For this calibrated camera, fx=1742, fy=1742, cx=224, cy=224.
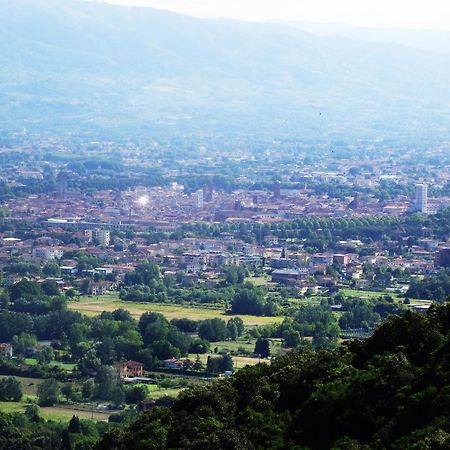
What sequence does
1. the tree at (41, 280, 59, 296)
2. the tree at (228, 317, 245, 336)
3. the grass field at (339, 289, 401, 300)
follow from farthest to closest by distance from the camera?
the grass field at (339, 289, 401, 300) → the tree at (41, 280, 59, 296) → the tree at (228, 317, 245, 336)

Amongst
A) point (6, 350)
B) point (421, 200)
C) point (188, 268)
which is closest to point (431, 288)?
point (188, 268)

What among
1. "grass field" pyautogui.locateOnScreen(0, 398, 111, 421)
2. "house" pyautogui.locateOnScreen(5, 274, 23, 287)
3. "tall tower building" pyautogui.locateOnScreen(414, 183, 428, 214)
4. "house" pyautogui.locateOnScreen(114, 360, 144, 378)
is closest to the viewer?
"grass field" pyautogui.locateOnScreen(0, 398, 111, 421)

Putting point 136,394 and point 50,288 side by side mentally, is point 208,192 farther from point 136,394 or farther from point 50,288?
point 136,394

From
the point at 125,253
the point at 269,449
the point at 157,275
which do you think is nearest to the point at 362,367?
the point at 269,449

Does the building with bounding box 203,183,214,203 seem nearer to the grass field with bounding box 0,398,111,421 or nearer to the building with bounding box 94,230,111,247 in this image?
the building with bounding box 94,230,111,247

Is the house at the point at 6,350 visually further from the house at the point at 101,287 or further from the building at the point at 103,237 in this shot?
the building at the point at 103,237

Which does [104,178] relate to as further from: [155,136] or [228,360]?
[228,360]

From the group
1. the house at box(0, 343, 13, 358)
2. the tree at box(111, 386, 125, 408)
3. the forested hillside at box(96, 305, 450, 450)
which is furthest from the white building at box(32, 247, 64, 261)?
the forested hillside at box(96, 305, 450, 450)
